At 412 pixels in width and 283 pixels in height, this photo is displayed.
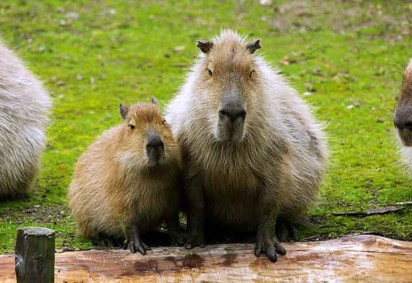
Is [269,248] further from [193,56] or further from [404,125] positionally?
[193,56]

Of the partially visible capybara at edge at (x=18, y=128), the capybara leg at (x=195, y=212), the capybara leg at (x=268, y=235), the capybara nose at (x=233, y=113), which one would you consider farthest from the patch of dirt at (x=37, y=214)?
the capybara nose at (x=233, y=113)

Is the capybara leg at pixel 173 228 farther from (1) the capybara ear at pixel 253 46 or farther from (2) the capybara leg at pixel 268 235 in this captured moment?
(1) the capybara ear at pixel 253 46

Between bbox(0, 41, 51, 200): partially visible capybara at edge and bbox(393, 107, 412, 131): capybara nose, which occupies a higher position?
bbox(0, 41, 51, 200): partially visible capybara at edge

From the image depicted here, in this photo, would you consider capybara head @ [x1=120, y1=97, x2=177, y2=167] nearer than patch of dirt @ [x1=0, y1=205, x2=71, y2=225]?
Yes

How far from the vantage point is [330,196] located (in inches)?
248

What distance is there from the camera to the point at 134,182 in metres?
4.76

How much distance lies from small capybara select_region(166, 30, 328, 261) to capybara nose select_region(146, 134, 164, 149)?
22cm

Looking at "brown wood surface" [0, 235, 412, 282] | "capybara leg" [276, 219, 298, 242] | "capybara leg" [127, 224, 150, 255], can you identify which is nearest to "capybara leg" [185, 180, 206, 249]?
"brown wood surface" [0, 235, 412, 282]

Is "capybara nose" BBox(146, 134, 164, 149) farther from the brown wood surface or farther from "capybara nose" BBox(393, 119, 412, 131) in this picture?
"capybara nose" BBox(393, 119, 412, 131)

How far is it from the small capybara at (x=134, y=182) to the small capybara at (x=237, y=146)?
0.12m

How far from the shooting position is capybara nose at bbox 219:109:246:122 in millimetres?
4227

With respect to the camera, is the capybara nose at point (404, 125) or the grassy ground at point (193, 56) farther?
the grassy ground at point (193, 56)

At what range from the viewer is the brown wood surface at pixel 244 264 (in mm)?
4422

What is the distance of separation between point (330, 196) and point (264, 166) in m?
1.67
